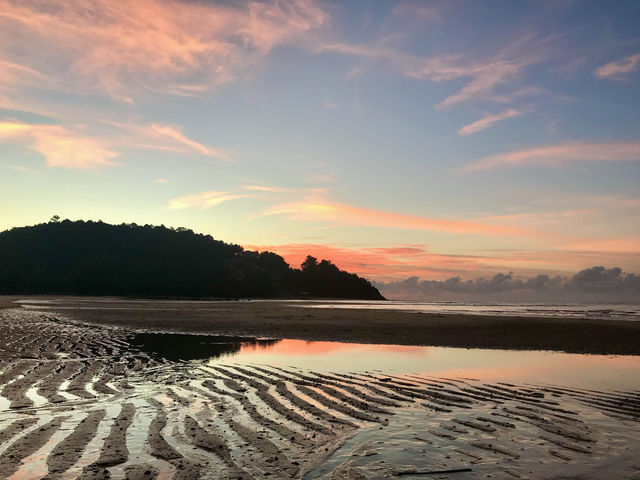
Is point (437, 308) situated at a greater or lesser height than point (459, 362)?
lesser

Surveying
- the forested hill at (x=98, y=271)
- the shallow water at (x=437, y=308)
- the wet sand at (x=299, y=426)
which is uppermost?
the forested hill at (x=98, y=271)

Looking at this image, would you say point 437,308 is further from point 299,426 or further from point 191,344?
point 299,426

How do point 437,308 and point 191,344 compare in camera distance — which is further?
point 437,308

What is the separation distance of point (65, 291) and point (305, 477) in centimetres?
Answer: 18378

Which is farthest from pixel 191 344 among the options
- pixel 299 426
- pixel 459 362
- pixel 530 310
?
pixel 530 310

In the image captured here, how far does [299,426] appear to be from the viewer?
890 centimetres

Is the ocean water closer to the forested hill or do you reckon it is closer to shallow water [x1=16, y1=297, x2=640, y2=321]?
shallow water [x1=16, y1=297, x2=640, y2=321]

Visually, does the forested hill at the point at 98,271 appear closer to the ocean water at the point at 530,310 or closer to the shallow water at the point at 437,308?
the shallow water at the point at 437,308

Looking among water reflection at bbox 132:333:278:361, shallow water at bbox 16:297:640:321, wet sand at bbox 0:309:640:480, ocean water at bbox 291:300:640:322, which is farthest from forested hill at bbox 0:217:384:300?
wet sand at bbox 0:309:640:480

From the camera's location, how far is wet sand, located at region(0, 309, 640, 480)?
6.64 m

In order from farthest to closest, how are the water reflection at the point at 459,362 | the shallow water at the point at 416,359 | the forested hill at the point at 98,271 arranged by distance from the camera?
1. the forested hill at the point at 98,271
2. the shallow water at the point at 416,359
3. the water reflection at the point at 459,362

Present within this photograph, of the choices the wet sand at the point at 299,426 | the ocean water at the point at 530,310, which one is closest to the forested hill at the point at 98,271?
the ocean water at the point at 530,310

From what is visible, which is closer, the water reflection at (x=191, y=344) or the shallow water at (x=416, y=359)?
the shallow water at (x=416, y=359)

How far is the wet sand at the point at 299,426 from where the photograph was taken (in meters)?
6.64
